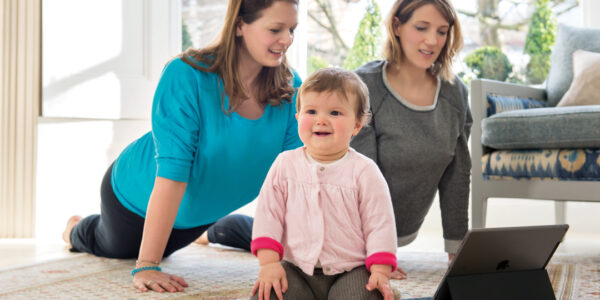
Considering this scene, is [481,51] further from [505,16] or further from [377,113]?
[377,113]

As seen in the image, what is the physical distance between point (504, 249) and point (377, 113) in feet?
2.36

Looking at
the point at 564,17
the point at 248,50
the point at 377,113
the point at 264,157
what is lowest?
the point at 264,157

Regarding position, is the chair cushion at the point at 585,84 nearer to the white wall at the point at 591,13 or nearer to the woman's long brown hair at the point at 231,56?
the white wall at the point at 591,13

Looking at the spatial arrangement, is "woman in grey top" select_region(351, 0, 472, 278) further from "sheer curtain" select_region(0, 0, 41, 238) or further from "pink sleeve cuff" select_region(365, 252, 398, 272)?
"sheer curtain" select_region(0, 0, 41, 238)

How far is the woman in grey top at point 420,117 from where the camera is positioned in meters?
1.61

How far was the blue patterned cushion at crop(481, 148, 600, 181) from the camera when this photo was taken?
1.78 metres

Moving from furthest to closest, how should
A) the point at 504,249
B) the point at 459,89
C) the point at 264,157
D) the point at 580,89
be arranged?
the point at 580,89 → the point at 459,89 → the point at 264,157 → the point at 504,249

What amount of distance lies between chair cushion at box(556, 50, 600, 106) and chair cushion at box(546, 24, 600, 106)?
86mm

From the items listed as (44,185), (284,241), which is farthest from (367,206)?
(44,185)

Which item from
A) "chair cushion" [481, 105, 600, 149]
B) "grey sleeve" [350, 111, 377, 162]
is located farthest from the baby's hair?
"chair cushion" [481, 105, 600, 149]

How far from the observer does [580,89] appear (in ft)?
7.21

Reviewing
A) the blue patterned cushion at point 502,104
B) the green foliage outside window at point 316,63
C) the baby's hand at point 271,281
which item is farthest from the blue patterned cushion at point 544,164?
the green foliage outside window at point 316,63

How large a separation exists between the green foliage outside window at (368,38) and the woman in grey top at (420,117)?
5.29ft

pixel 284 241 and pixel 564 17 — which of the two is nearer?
pixel 284 241
